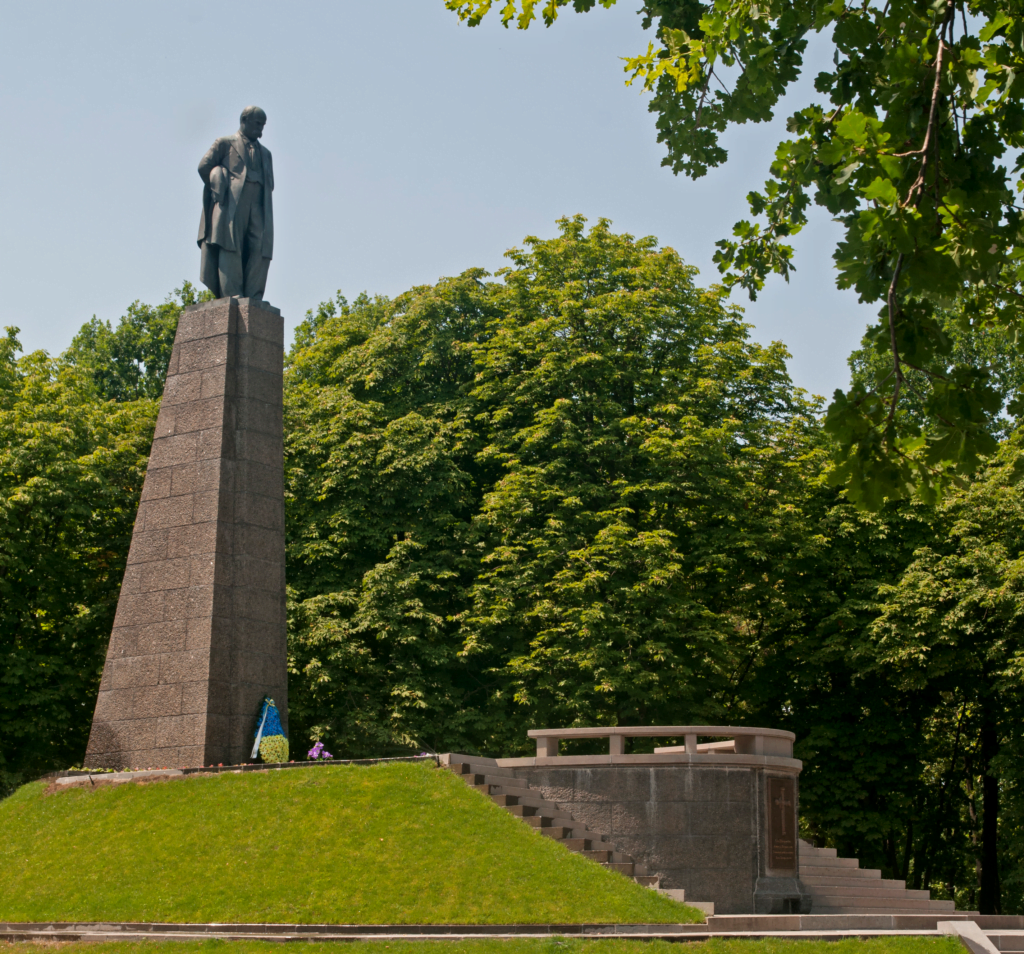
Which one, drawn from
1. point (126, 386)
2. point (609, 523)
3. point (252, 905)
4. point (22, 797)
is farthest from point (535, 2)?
point (126, 386)

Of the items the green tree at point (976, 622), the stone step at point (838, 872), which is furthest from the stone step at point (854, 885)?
the green tree at point (976, 622)

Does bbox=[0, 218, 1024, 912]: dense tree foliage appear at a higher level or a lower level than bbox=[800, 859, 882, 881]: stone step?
higher

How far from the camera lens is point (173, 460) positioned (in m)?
24.5

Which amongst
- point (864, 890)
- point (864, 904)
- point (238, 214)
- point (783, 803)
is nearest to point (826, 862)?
point (864, 890)

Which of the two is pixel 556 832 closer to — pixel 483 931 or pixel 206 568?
pixel 483 931

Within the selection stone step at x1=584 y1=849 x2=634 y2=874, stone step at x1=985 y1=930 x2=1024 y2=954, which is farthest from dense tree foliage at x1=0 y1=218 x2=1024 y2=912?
stone step at x1=985 y1=930 x2=1024 y2=954

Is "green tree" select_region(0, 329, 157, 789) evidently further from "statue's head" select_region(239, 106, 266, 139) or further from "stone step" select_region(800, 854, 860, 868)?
"stone step" select_region(800, 854, 860, 868)

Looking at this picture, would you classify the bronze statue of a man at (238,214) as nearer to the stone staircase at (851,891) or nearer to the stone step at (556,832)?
the stone step at (556,832)

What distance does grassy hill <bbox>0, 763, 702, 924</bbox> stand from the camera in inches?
665

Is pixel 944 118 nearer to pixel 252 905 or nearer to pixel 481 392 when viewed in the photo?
pixel 252 905

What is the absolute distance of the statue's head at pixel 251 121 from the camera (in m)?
26.1

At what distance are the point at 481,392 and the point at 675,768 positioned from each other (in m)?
14.8

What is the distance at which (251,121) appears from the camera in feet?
85.7

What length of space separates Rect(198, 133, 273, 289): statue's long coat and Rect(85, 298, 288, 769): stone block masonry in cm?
127
